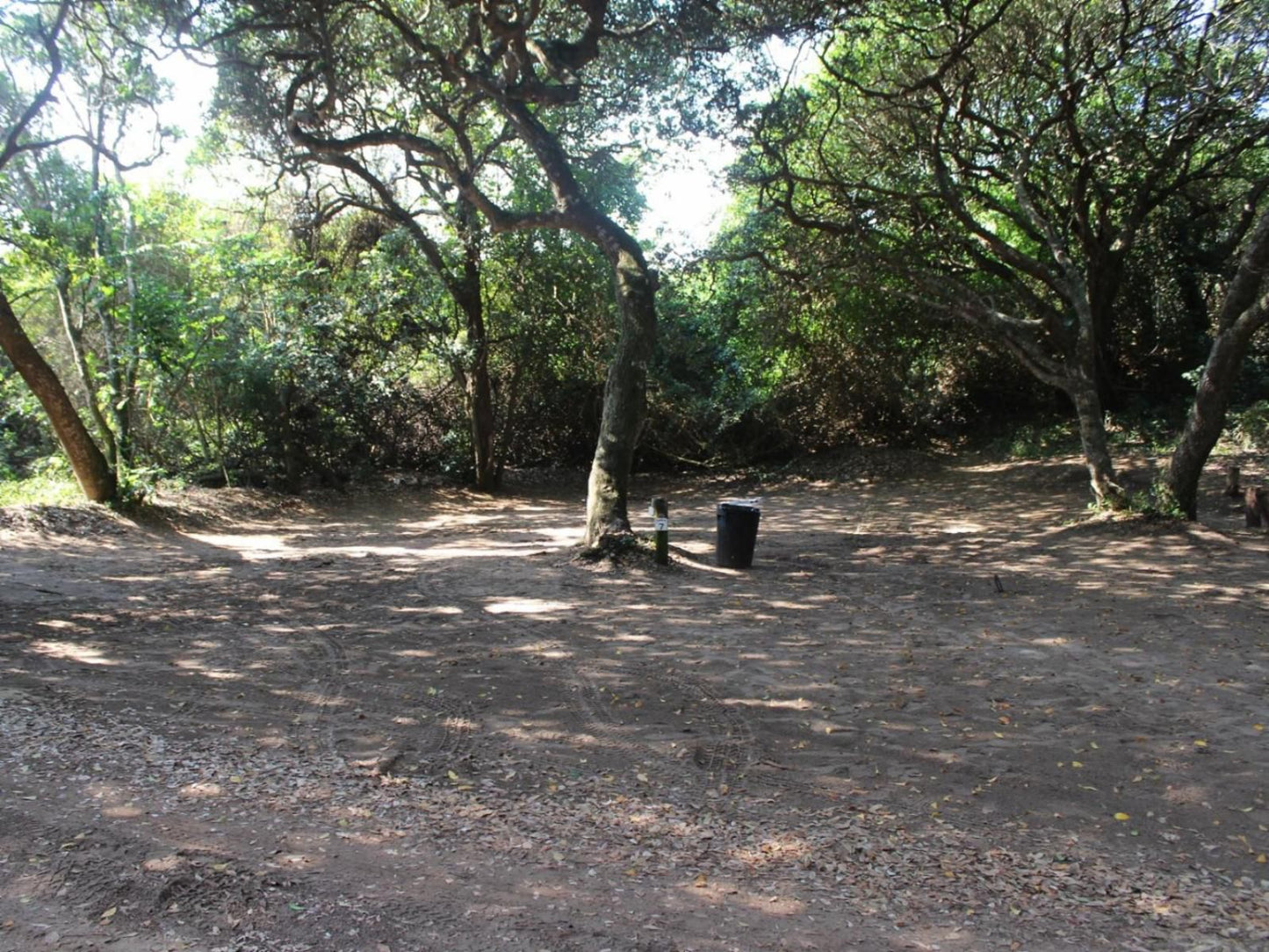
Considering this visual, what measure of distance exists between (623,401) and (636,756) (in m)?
6.11

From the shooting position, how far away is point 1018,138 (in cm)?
1179

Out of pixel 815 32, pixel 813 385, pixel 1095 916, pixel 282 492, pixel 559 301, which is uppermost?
pixel 815 32

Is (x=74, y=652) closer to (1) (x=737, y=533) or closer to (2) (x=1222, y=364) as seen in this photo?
(1) (x=737, y=533)

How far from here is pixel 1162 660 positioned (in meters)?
6.27

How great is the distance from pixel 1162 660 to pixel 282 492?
1316cm

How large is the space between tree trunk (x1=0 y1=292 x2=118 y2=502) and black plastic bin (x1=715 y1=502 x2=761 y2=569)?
27.4 feet

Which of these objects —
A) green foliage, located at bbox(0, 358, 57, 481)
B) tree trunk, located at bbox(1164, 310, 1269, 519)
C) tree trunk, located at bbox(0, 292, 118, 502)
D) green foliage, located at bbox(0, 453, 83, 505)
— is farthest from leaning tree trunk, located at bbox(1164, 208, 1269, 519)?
green foliage, located at bbox(0, 358, 57, 481)

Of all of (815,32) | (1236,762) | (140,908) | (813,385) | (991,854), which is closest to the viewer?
(140,908)

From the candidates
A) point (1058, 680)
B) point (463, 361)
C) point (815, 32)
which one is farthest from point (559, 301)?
point (1058, 680)

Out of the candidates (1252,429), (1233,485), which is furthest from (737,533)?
(1252,429)

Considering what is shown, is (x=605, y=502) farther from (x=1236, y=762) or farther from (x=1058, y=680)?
(x=1236, y=762)

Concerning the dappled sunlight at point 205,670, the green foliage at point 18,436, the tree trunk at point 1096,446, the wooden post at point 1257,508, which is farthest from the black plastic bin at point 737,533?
the green foliage at point 18,436

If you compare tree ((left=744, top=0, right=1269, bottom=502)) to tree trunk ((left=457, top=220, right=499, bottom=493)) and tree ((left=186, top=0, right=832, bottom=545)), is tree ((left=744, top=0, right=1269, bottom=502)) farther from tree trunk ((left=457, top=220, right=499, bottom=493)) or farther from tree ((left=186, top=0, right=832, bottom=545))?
tree trunk ((left=457, top=220, right=499, bottom=493))

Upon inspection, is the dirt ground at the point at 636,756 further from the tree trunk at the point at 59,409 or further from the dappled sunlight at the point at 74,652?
the tree trunk at the point at 59,409
